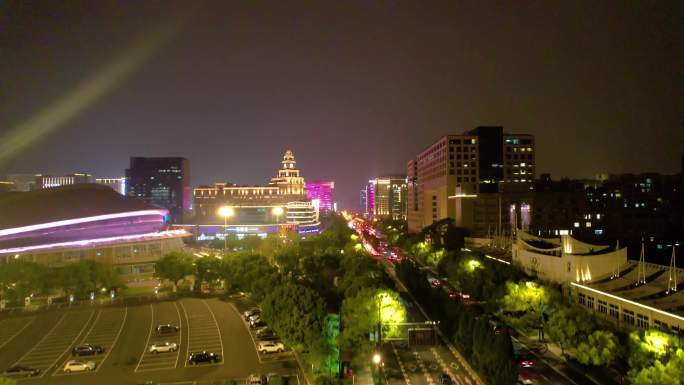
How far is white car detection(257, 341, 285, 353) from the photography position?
2382 cm

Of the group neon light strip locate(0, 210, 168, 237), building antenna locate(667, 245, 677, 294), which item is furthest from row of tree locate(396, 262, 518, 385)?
neon light strip locate(0, 210, 168, 237)

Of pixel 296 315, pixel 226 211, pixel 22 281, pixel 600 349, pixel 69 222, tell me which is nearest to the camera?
pixel 600 349

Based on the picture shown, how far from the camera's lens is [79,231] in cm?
4966

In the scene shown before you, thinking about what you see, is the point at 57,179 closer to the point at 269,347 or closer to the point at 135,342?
the point at 135,342

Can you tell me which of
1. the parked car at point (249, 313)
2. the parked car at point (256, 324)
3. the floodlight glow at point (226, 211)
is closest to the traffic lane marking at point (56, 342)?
the parked car at point (249, 313)

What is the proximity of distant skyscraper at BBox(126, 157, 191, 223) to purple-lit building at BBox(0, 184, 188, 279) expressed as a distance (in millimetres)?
88632

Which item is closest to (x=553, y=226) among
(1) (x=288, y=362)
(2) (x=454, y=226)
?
(2) (x=454, y=226)

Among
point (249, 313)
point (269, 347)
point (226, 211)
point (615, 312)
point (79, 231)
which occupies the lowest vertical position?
point (269, 347)

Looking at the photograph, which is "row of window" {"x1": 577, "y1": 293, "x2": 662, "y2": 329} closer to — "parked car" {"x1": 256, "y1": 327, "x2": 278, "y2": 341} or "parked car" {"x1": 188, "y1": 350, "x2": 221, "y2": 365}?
"parked car" {"x1": 256, "y1": 327, "x2": 278, "y2": 341}

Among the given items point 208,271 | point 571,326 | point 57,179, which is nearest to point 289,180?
point 57,179

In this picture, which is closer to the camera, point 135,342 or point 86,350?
point 86,350

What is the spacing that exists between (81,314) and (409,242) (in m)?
43.0

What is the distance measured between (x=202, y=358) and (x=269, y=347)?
3218 millimetres

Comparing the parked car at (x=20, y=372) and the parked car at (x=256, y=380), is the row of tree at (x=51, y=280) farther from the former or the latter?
the parked car at (x=256, y=380)
